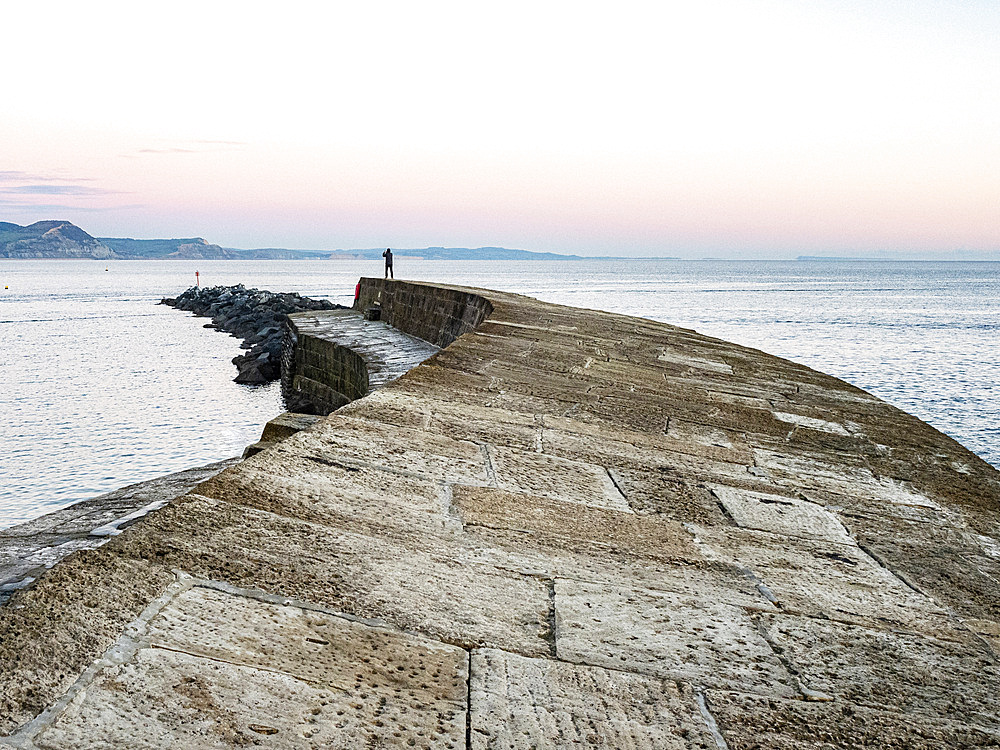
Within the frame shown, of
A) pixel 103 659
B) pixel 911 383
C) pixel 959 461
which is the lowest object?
pixel 911 383

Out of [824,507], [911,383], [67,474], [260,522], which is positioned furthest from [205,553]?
[911,383]

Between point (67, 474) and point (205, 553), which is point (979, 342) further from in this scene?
point (205, 553)

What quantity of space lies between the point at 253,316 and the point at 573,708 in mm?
31990

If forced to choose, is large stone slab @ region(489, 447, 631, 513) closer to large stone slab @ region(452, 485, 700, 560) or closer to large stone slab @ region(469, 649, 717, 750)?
large stone slab @ region(452, 485, 700, 560)

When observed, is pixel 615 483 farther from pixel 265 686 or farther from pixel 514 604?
pixel 265 686

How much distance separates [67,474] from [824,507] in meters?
10.6

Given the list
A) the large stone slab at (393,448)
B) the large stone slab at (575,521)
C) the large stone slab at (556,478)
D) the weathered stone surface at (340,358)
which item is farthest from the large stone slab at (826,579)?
the weathered stone surface at (340,358)

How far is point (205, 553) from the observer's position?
1.96 metres

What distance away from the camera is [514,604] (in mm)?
2043

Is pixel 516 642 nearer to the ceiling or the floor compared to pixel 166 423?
nearer to the ceiling

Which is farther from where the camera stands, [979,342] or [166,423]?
[979,342]

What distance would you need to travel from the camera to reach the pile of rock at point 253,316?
65.0 feet

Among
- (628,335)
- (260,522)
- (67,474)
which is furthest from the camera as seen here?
(67,474)

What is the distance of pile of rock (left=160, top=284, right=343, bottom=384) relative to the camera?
1981cm
